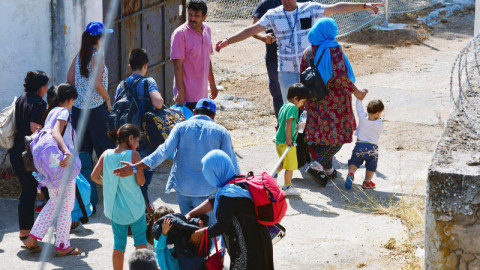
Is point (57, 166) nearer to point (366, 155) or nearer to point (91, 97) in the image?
point (91, 97)

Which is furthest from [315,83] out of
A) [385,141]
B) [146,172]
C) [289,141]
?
[385,141]

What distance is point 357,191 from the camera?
25.1 ft

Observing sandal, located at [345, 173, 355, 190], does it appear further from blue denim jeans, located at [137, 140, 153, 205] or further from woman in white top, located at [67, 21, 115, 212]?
woman in white top, located at [67, 21, 115, 212]

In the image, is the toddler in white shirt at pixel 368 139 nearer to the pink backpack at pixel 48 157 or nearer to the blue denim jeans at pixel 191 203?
the blue denim jeans at pixel 191 203

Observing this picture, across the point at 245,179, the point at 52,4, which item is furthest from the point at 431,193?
the point at 52,4

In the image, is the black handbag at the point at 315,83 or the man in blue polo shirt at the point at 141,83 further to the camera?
the black handbag at the point at 315,83

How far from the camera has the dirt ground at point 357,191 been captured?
6.06 meters

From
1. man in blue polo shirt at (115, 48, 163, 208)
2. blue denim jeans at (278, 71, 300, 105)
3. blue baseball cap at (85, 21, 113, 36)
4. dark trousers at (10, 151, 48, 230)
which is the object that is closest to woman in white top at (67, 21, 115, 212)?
blue baseball cap at (85, 21, 113, 36)

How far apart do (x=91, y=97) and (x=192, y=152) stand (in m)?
2.15

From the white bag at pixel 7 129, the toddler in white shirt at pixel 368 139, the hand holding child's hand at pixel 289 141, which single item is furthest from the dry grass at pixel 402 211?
the white bag at pixel 7 129

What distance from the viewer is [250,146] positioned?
30.7 ft

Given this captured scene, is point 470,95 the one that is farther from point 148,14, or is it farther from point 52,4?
point 148,14

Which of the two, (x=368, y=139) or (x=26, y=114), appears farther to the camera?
(x=368, y=139)

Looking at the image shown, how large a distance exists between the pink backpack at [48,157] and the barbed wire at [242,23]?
23.1ft
